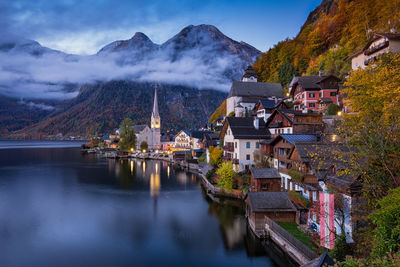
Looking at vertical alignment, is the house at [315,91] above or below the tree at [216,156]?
above

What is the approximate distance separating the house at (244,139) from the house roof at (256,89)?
3874 cm

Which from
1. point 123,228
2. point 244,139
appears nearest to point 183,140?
point 244,139

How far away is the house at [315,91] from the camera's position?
51.8 m

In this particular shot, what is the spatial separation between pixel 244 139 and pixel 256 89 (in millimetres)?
45891

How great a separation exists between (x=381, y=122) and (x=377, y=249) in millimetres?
8184

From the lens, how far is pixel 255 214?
2406 cm

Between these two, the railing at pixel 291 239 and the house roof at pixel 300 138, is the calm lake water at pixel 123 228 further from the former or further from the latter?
the house roof at pixel 300 138

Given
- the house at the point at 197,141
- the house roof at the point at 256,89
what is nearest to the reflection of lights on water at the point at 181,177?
the house at the point at 197,141

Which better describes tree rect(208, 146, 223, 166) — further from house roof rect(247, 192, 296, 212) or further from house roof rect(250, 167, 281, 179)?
house roof rect(247, 192, 296, 212)

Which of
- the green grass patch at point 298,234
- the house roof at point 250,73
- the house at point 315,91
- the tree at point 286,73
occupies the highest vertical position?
the house roof at point 250,73

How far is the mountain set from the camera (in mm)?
56984

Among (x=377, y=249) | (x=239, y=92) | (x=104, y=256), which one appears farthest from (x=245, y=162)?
(x=239, y=92)

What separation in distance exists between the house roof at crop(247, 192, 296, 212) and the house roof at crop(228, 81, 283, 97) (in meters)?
60.0

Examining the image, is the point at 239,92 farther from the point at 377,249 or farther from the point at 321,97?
the point at 377,249
